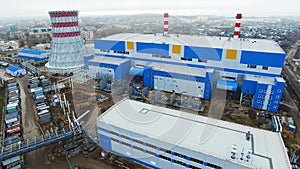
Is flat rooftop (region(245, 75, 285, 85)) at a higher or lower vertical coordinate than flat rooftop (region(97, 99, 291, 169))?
higher

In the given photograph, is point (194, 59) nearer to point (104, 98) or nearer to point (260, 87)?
point (260, 87)

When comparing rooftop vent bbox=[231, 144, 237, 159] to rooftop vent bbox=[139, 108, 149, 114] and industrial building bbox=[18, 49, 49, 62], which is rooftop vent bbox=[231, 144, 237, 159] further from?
industrial building bbox=[18, 49, 49, 62]

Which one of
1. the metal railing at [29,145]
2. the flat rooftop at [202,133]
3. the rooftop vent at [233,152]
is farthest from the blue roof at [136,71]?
the rooftop vent at [233,152]

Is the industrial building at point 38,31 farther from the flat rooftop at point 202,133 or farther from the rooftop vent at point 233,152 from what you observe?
the rooftop vent at point 233,152

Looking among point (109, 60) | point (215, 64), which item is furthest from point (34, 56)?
point (215, 64)

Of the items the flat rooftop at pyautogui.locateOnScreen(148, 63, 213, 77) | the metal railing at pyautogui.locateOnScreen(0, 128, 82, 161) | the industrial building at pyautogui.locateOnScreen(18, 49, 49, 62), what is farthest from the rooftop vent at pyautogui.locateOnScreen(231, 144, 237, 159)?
the industrial building at pyautogui.locateOnScreen(18, 49, 49, 62)

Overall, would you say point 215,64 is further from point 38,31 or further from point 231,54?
point 38,31
